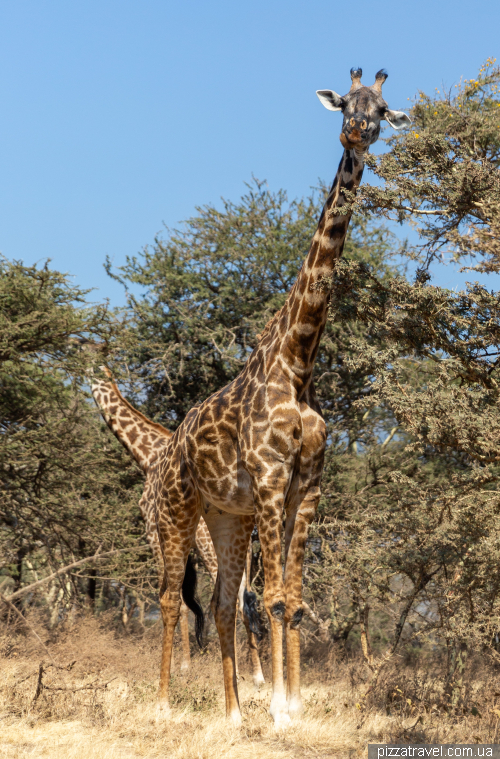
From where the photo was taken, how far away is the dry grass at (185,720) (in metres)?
5.74

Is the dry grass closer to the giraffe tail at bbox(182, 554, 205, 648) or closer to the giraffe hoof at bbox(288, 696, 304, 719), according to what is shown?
the giraffe hoof at bbox(288, 696, 304, 719)

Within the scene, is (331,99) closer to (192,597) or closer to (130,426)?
(192,597)

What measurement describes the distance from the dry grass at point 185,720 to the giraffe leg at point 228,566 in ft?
2.53

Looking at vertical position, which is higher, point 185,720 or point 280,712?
point 280,712

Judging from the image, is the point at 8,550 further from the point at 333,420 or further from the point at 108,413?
the point at 333,420

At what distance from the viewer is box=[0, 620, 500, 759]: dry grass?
574 centimetres

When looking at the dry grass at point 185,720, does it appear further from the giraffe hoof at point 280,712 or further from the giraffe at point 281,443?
the giraffe at point 281,443

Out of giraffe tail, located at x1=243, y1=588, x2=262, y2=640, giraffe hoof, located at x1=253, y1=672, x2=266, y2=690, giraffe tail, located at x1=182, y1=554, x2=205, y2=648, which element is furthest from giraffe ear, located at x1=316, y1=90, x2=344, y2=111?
giraffe hoof, located at x1=253, y1=672, x2=266, y2=690

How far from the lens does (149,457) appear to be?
1160 centimetres

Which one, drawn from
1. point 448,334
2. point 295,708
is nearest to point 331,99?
point 448,334

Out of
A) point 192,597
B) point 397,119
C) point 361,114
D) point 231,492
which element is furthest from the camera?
point 192,597

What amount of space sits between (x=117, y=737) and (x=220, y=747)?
1036mm

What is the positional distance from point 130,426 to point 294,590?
6.13 m

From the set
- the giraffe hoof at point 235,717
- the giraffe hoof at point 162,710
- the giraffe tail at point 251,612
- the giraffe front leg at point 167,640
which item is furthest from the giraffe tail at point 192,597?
the giraffe hoof at point 235,717
